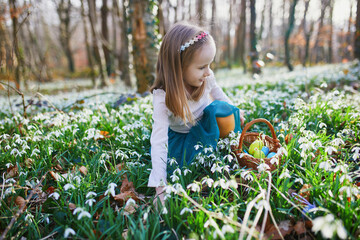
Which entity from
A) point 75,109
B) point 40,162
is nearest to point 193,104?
point 40,162

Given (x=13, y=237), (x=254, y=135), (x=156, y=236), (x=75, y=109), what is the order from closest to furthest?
(x=156, y=236) < (x=13, y=237) < (x=254, y=135) < (x=75, y=109)

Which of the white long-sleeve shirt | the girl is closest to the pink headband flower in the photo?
the girl

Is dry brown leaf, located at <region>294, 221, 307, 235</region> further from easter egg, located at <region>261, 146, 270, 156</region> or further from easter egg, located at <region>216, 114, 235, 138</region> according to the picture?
easter egg, located at <region>216, 114, 235, 138</region>

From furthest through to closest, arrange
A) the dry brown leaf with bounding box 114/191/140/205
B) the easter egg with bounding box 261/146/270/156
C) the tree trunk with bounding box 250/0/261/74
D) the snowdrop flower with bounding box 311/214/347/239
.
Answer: the tree trunk with bounding box 250/0/261/74 < the easter egg with bounding box 261/146/270/156 < the dry brown leaf with bounding box 114/191/140/205 < the snowdrop flower with bounding box 311/214/347/239

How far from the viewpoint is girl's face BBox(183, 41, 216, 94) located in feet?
7.05

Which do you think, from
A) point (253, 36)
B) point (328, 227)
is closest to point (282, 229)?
point (328, 227)

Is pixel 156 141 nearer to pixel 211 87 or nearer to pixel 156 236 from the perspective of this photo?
pixel 156 236

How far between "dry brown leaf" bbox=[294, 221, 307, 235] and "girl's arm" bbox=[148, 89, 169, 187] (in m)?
1.03

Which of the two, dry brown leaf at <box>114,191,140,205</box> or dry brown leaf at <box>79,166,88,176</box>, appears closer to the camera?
dry brown leaf at <box>114,191,140,205</box>

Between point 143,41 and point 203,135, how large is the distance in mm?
4152

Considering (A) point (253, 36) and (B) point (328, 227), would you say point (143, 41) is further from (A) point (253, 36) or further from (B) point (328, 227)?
(B) point (328, 227)

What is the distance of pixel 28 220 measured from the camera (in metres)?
1.72

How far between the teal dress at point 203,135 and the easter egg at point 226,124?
4cm

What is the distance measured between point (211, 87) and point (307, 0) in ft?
41.4
